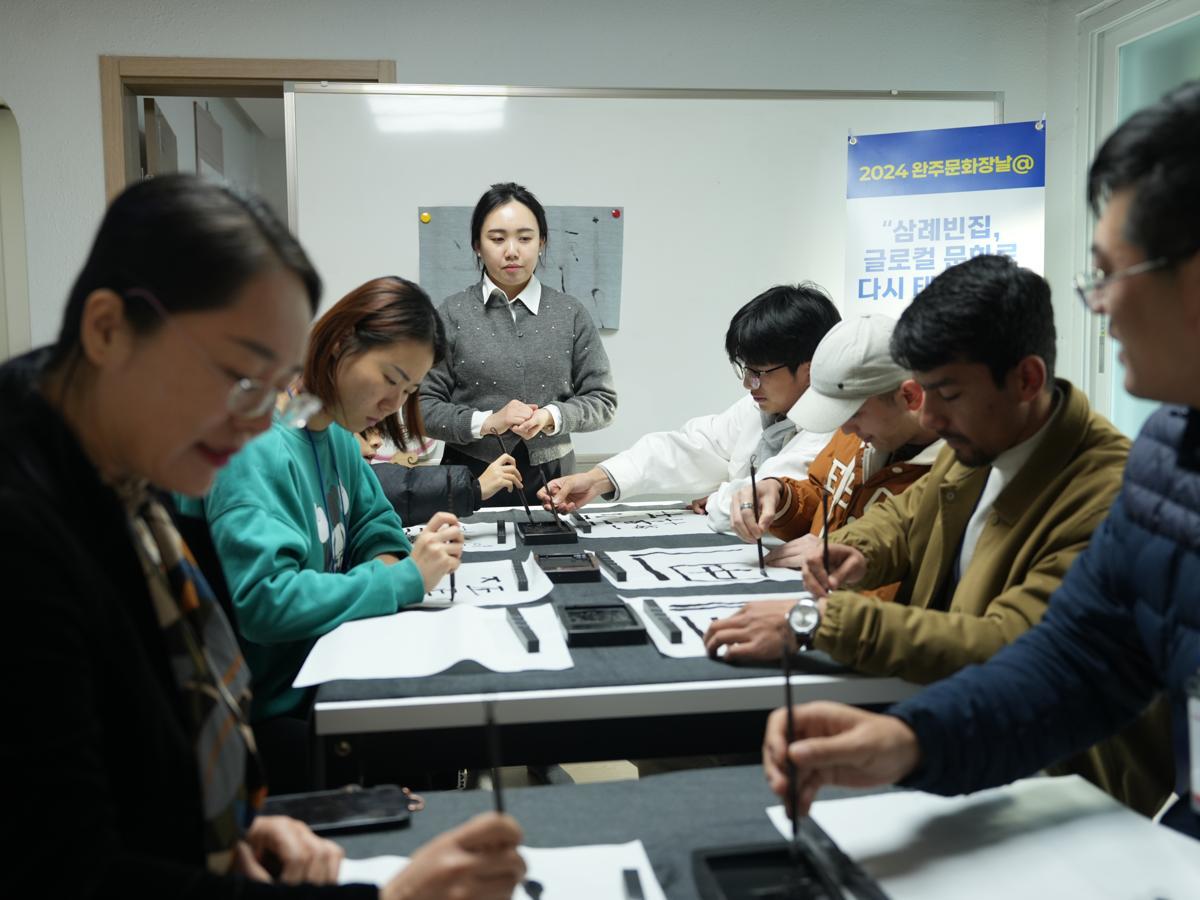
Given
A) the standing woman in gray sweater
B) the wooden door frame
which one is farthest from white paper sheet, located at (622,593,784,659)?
the wooden door frame

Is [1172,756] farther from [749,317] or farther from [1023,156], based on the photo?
[1023,156]

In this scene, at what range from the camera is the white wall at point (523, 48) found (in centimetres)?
380

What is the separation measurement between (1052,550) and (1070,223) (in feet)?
11.1

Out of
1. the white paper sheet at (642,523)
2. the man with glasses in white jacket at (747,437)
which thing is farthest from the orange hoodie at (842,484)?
the white paper sheet at (642,523)

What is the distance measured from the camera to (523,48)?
13.3 ft

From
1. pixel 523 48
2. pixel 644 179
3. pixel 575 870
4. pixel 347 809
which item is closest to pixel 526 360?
pixel 644 179

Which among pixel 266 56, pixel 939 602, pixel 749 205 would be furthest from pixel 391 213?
pixel 939 602

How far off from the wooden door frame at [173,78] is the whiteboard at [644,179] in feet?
0.61

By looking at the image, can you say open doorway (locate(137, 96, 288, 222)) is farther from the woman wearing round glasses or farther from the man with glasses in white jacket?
the woman wearing round glasses

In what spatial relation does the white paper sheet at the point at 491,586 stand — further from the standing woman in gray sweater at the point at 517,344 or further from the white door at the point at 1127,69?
the white door at the point at 1127,69

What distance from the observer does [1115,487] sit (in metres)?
1.32

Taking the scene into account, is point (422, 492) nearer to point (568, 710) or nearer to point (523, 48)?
point (568, 710)

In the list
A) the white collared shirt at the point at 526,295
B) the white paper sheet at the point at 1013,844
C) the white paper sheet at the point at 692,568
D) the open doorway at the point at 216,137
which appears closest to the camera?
the white paper sheet at the point at 1013,844

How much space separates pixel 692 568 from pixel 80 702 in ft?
4.79
